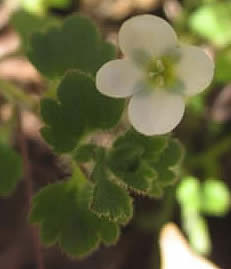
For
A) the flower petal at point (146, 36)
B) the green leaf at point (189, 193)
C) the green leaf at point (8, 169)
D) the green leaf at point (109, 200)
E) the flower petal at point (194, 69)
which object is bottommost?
the green leaf at point (189, 193)

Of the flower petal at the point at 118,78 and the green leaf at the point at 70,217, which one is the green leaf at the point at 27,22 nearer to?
the green leaf at the point at 70,217

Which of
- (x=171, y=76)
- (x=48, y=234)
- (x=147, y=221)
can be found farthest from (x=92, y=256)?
(x=171, y=76)

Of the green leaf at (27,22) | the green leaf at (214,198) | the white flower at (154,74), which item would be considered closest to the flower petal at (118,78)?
the white flower at (154,74)

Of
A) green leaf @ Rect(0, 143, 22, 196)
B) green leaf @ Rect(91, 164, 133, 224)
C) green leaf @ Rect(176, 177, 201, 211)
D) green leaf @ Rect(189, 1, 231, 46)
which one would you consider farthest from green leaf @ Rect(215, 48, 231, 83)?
green leaf @ Rect(91, 164, 133, 224)

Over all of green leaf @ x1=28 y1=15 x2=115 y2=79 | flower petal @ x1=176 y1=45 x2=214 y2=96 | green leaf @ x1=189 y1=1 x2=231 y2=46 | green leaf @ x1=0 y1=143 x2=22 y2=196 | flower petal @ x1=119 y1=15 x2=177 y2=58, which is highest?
flower petal @ x1=119 y1=15 x2=177 y2=58

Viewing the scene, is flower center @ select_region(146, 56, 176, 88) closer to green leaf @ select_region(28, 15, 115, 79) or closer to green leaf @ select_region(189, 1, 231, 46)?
green leaf @ select_region(28, 15, 115, 79)

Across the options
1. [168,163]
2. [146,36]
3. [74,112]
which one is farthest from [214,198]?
[146,36]

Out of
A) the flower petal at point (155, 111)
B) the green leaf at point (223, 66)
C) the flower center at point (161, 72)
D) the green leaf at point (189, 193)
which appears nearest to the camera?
the flower petal at point (155, 111)

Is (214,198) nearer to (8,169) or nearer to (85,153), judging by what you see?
(8,169)
